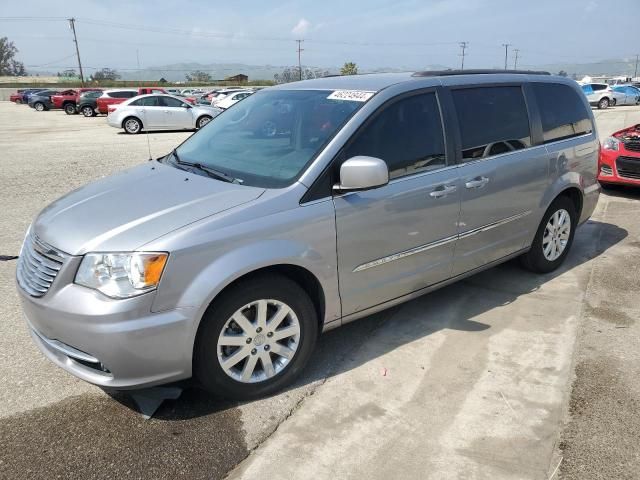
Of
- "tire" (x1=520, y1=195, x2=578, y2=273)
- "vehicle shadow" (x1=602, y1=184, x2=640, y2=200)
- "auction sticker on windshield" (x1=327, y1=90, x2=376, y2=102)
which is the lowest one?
"vehicle shadow" (x1=602, y1=184, x2=640, y2=200)

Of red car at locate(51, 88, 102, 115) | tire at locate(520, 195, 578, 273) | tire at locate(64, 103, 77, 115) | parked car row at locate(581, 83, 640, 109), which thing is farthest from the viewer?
red car at locate(51, 88, 102, 115)

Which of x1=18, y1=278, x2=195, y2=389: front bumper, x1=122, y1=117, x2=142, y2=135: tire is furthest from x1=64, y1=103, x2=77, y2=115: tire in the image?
x1=18, y1=278, x2=195, y2=389: front bumper

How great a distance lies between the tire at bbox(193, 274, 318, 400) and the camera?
9.11ft

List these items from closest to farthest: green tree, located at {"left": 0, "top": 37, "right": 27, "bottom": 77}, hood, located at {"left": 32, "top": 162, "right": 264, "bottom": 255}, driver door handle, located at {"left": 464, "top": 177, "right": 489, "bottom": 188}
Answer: hood, located at {"left": 32, "top": 162, "right": 264, "bottom": 255}
driver door handle, located at {"left": 464, "top": 177, "right": 489, "bottom": 188}
green tree, located at {"left": 0, "top": 37, "right": 27, "bottom": 77}

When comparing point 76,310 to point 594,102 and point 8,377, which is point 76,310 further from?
point 594,102

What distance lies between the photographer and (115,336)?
254cm

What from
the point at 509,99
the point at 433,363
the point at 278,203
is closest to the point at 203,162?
the point at 278,203

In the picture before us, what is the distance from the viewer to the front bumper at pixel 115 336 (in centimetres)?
254

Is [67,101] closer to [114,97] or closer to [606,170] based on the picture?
[114,97]

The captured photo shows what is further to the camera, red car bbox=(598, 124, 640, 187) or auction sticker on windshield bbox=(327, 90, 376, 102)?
red car bbox=(598, 124, 640, 187)

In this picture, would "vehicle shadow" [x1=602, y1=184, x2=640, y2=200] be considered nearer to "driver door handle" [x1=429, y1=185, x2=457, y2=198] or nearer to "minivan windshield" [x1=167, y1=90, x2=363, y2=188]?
"driver door handle" [x1=429, y1=185, x2=457, y2=198]

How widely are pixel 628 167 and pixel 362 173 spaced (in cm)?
693

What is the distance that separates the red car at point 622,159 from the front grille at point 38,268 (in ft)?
25.5

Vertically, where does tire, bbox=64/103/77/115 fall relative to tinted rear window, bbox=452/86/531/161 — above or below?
below
